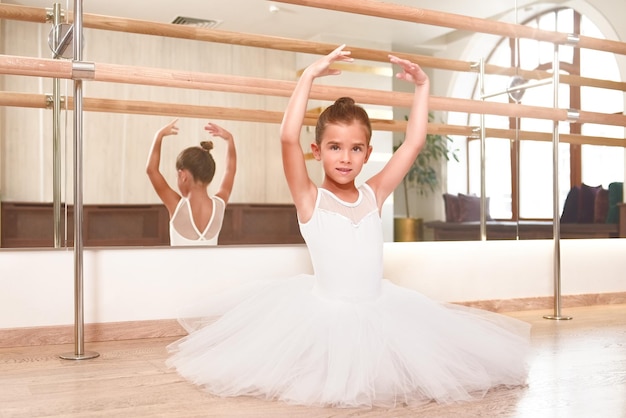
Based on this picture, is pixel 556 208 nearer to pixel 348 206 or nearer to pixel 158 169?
pixel 348 206

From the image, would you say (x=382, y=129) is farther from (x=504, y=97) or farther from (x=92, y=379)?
(x=92, y=379)

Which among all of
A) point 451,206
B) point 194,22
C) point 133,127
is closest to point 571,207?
point 451,206

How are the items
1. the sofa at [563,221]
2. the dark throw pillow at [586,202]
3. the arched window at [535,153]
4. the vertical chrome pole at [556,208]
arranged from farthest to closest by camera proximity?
the dark throw pillow at [586,202], the arched window at [535,153], the sofa at [563,221], the vertical chrome pole at [556,208]

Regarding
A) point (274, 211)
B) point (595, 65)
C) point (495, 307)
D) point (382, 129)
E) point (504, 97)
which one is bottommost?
point (495, 307)

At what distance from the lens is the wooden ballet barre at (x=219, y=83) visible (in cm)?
167

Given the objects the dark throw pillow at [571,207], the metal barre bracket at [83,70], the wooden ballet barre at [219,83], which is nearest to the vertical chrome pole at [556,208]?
the wooden ballet barre at [219,83]

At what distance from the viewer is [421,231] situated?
2.72 m

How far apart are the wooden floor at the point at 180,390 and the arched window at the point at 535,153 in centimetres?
108

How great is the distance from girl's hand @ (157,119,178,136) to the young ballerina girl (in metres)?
0.57

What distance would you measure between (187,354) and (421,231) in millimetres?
1336

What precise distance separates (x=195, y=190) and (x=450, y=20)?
3.19 ft

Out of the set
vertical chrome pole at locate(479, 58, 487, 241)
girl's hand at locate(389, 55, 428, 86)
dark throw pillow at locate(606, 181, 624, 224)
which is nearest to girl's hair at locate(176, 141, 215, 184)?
girl's hand at locate(389, 55, 428, 86)

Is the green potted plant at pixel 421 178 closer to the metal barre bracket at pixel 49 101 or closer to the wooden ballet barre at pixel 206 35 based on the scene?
the wooden ballet barre at pixel 206 35

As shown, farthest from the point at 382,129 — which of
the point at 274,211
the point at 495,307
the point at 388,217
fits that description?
the point at 495,307
